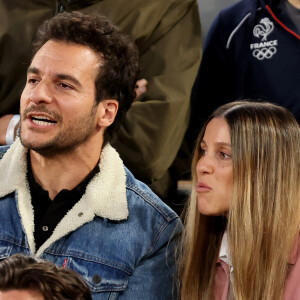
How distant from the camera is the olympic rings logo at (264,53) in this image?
2459 mm

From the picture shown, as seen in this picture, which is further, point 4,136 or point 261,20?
point 261,20

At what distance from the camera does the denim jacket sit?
6.27ft

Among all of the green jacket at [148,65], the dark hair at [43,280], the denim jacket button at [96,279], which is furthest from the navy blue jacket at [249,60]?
the dark hair at [43,280]

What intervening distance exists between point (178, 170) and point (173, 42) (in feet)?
1.42

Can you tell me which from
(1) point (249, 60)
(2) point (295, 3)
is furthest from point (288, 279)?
(2) point (295, 3)

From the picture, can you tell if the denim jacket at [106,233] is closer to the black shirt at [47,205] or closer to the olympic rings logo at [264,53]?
the black shirt at [47,205]

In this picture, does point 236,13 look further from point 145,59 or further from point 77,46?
point 77,46

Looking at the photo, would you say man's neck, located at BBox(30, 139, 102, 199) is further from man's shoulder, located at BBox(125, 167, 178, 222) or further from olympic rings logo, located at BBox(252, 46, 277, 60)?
olympic rings logo, located at BBox(252, 46, 277, 60)

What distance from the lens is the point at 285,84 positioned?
7.93ft

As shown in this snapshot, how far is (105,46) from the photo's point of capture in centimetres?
207

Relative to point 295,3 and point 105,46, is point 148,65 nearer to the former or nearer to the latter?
point 105,46

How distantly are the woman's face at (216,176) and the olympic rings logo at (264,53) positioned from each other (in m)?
0.63

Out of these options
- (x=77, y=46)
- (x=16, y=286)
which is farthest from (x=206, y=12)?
(x=16, y=286)

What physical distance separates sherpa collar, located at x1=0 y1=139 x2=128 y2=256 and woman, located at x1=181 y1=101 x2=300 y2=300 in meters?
0.22
